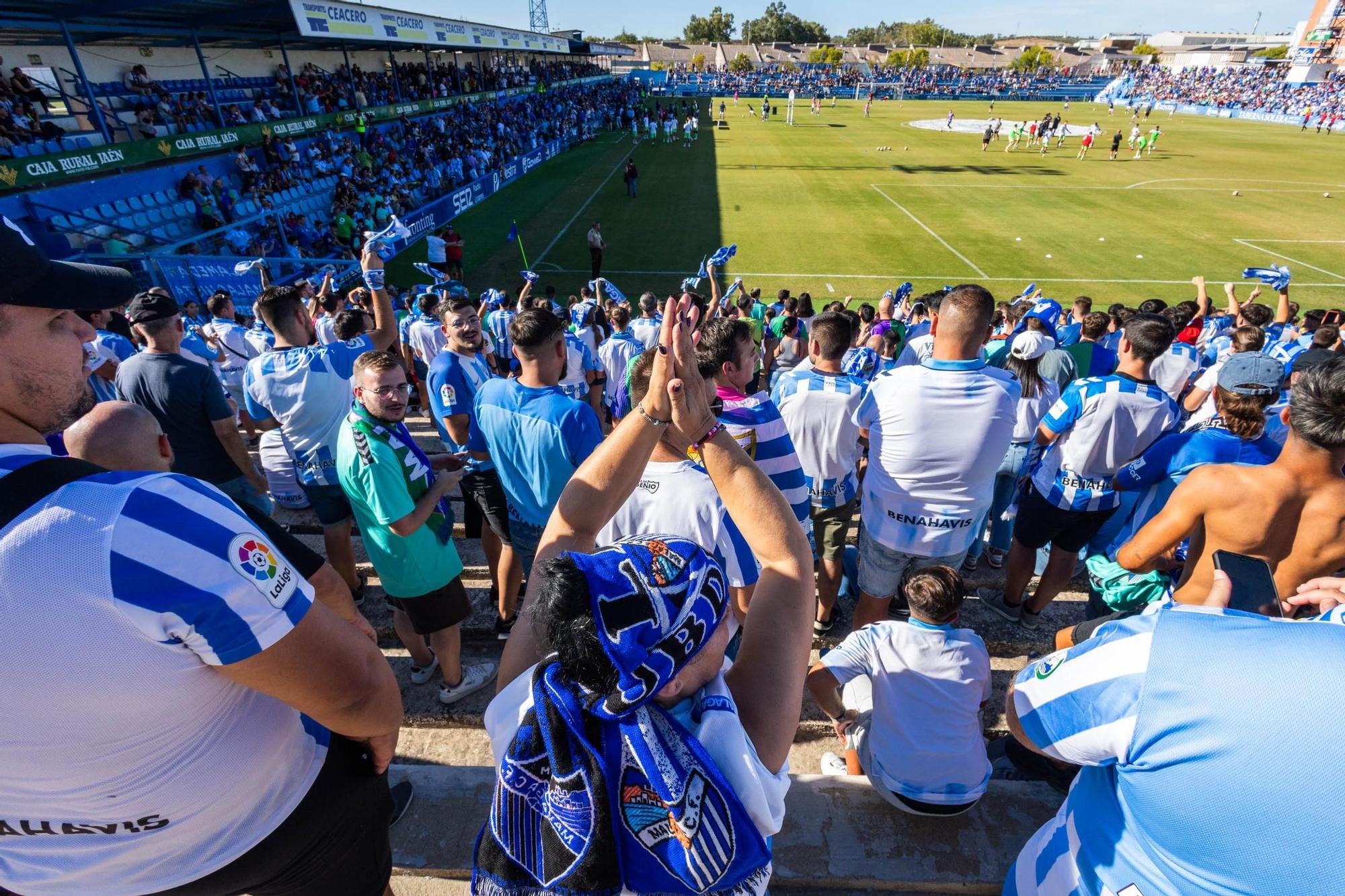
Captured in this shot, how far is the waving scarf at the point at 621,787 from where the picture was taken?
1.09 m

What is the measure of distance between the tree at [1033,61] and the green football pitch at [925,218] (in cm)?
6545

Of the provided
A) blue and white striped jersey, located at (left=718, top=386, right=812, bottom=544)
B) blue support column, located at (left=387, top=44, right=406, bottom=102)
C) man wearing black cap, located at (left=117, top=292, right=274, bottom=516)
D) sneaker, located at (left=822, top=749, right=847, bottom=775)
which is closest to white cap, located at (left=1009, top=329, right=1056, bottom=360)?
blue and white striped jersey, located at (left=718, top=386, right=812, bottom=544)

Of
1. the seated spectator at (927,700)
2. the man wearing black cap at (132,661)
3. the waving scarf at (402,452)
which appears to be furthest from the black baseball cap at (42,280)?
the seated spectator at (927,700)

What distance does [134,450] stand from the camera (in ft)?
7.38

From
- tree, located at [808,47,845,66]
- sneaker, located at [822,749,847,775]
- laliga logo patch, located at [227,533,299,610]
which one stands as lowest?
sneaker, located at [822,749,847,775]

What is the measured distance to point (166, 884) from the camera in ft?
5.28

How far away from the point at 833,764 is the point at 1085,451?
2500 millimetres

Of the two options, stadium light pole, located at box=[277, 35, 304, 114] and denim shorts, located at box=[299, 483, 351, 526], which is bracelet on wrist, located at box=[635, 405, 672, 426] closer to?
denim shorts, located at box=[299, 483, 351, 526]

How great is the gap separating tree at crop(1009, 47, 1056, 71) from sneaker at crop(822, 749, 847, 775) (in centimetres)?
11144

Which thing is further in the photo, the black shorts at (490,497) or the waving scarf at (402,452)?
the black shorts at (490,497)

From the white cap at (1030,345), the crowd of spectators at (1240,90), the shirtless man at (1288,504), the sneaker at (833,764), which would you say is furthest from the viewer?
the crowd of spectators at (1240,90)

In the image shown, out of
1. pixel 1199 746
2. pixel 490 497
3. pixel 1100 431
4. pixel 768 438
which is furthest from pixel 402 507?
pixel 1100 431

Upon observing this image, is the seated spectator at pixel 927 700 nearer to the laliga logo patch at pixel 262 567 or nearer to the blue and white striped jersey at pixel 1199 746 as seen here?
the blue and white striped jersey at pixel 1199 746

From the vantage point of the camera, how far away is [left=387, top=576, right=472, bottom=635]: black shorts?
3.54 metres
